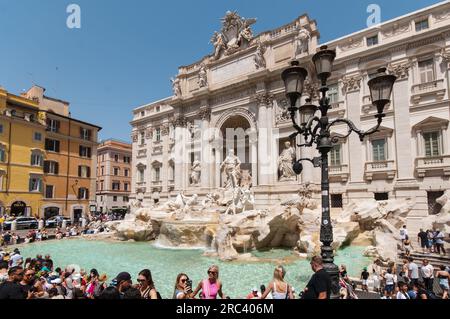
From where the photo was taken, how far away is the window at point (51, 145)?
2961 cm

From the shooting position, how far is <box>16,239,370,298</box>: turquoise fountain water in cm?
802

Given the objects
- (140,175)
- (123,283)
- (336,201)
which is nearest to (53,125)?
(140,175)

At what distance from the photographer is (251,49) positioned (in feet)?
74.0

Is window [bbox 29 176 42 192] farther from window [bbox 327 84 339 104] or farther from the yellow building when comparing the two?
window [bbox 327 84 339 104]

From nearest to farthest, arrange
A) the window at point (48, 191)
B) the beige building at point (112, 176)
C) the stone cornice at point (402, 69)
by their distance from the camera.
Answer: the stone cornice at point (402, 69)
the window at point (48, 191)
the beige building at point (112, 176)

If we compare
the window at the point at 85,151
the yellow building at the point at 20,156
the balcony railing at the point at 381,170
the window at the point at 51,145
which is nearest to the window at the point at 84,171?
the window at the point at 85,151

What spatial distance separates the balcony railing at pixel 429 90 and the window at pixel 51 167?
34.2m

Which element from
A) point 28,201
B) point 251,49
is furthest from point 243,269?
point 28,201

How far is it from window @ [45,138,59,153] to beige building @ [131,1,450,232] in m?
11.7

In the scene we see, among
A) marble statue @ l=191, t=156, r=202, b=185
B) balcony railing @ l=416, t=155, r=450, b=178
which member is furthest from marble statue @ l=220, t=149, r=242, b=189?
balcony railing @ l=416, t=155, r=450, b=178

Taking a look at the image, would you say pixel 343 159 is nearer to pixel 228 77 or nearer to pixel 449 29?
pixel 449 29

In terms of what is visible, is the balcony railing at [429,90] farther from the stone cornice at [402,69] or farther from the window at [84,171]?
the window at [84,171]

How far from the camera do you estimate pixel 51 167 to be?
97.3ft

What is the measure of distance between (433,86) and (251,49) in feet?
43.8
